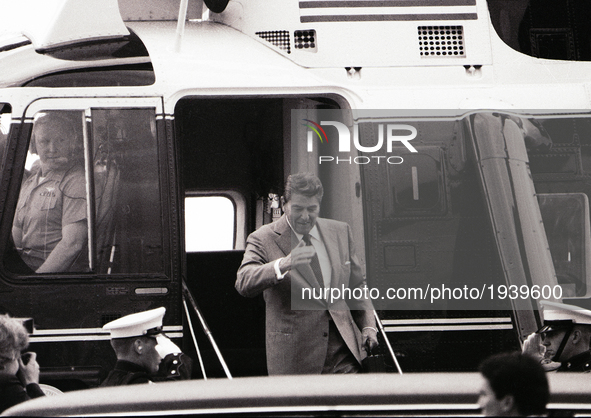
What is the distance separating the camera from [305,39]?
5.02 metres

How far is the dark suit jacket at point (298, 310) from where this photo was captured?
4.06 meters

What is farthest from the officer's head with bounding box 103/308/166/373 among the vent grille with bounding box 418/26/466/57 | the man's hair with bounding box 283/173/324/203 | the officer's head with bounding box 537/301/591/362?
the vent grille with bounding box 418/26/466/57

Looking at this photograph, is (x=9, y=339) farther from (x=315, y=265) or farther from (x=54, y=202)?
(x=315, y=265)

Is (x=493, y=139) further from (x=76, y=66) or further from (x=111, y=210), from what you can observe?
(x=76, y=66)

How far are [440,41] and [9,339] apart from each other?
11.3ft

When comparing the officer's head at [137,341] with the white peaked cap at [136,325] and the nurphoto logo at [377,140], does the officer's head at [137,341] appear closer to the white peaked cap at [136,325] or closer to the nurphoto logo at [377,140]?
the white peaked cap at [136,325]

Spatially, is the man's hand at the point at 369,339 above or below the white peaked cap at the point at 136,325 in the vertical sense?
below

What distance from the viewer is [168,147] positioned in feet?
14.9

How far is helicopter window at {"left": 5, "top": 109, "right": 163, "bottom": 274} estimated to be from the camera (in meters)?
4.41

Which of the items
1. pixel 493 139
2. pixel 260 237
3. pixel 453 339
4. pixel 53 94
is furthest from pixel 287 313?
pixel 53 94

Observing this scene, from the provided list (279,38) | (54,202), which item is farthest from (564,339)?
(54,202)

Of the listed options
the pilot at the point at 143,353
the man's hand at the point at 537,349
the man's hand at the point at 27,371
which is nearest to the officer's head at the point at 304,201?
the pilot at the point at 143,353

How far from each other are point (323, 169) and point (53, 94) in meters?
1.87

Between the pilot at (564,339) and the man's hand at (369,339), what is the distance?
93 centimetres
